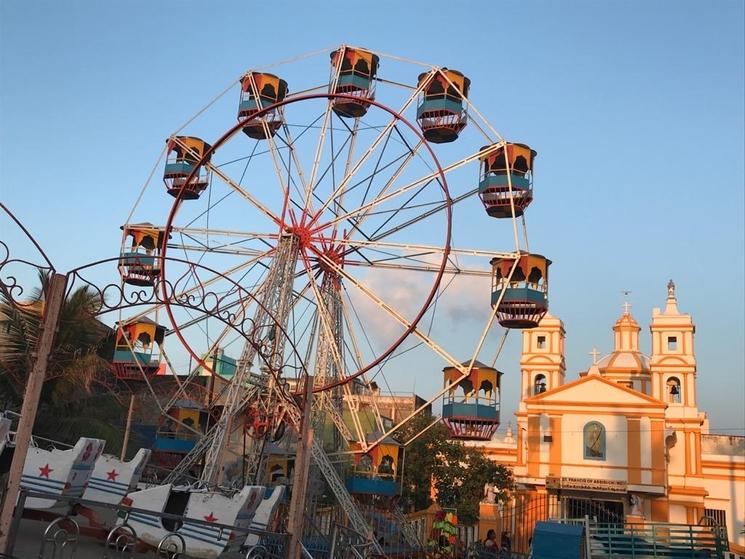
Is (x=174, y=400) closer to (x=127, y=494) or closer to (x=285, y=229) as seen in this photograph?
(x=285, y=229)

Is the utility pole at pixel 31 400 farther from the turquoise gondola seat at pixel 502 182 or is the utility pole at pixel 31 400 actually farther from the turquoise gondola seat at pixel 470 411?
the turquoise gondola seat at pixel 502 182

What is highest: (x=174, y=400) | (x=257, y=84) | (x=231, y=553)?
(x=257, y=84)

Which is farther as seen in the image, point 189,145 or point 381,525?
point 189,145

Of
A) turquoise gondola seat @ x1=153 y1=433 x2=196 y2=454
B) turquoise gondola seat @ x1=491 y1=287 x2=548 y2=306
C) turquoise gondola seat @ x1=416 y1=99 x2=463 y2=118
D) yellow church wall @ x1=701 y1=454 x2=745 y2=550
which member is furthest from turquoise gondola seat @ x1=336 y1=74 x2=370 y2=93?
yellow church wall @ x1=701 y1=454 x2=745 y2=550

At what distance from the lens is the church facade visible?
120ft

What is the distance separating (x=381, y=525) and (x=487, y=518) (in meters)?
16.1

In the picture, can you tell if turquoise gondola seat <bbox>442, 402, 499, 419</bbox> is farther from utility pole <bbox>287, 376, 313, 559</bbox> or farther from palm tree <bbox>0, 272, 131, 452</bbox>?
utility pole <bbox>287, 376, 313, 559</bbox>

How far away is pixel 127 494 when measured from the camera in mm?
12250

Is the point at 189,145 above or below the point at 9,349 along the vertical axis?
above

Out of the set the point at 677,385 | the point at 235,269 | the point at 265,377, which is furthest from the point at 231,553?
the point at 677,385

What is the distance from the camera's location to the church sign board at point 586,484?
36.2 metres

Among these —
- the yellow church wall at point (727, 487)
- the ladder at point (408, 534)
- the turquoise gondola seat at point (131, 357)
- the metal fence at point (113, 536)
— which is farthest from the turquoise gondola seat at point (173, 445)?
the yellow church wall at point (727, 487)

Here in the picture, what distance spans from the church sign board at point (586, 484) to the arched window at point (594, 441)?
4.14ft

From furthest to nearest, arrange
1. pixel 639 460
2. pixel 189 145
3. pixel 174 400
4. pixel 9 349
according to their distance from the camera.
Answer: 1. pixel 639 460
2. pixel 189 145
3. pixel 174 400
4. pixel 9 349
